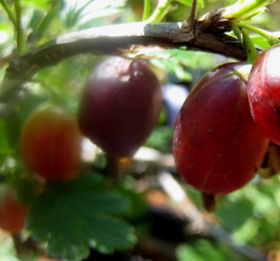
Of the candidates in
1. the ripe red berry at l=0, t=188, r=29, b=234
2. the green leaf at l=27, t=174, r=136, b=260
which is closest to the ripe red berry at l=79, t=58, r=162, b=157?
the green leaf at l=27, t=174, r=136, b=260

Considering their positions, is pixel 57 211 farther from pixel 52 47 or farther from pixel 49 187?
pixel 52 47

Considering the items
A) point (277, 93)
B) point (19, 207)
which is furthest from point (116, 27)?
point (19, 207)

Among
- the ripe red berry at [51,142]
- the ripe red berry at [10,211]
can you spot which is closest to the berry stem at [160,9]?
the ripe red berry at [51,142]

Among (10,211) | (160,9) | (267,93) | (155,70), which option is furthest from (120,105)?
(155,70)

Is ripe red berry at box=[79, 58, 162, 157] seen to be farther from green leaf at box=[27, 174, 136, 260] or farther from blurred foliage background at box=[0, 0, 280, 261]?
green leaf at box=[27, 174, 136, 260]

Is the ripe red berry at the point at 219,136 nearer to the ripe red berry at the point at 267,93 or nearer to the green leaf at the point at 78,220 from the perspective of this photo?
the ripe red berry at the point at 267,93

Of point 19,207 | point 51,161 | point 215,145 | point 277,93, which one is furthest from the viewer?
Answer: point 19,207

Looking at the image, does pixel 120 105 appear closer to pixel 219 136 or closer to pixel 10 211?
pixel 219 136
